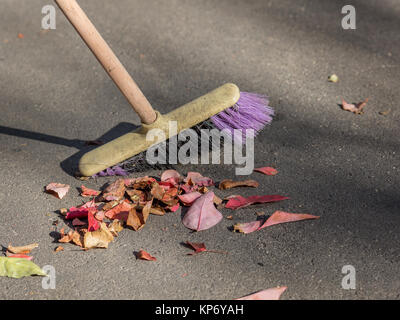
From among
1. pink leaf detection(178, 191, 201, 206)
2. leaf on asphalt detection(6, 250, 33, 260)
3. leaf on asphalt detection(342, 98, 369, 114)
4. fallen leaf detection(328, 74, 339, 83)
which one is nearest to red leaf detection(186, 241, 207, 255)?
pink leaf detection(178, 191, 201, 206)

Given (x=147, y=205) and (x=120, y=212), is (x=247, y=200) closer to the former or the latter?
(x=147, y=205)

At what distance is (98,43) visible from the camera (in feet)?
9.56

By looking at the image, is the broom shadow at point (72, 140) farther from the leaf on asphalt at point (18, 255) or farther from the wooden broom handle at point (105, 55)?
the leaf on asphalt at point (18, 255)

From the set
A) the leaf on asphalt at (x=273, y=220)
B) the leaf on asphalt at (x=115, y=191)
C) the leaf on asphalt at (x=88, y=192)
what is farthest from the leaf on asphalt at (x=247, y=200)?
the leaf on asphalt at (x=88, y=192)

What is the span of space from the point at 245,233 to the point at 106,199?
0.76m

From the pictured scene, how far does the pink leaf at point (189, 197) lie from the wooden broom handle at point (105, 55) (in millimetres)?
477

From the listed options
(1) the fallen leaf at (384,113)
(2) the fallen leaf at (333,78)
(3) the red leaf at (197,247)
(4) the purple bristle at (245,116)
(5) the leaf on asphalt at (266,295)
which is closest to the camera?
(5) the leaf on asphalt at (266,295)

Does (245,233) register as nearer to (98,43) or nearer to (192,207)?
(192,207)

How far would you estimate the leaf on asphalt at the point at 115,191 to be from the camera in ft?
9.74

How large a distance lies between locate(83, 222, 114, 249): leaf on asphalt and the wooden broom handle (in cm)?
69

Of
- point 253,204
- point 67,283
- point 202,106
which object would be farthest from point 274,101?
point 67,283

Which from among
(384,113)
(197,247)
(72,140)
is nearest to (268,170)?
(197,247)

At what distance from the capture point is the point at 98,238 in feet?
8.95

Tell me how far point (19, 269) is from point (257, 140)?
1569 mm
